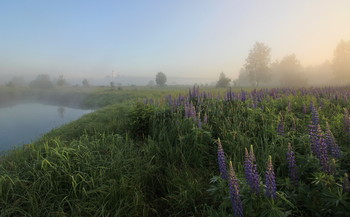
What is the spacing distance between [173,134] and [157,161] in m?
1.01

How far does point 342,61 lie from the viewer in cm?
4156

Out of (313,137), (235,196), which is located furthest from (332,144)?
(235,196)

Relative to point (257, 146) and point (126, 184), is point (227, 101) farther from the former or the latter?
point (126, 184)

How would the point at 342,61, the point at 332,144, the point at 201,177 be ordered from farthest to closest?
the point at 342,61
the point at 201,177
the point at 332,144

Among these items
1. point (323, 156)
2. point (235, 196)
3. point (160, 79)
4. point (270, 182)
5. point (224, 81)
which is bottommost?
point (235, 196)

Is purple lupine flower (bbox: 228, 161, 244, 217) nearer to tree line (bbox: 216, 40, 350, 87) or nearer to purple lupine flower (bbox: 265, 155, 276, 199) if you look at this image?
purple lupine flower (bbox: 265, 155, 276, 199)

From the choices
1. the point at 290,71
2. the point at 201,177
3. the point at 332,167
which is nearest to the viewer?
the point at 332,167

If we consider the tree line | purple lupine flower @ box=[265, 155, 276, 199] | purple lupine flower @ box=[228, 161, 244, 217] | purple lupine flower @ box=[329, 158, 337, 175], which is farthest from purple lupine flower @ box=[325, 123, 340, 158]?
the tree line

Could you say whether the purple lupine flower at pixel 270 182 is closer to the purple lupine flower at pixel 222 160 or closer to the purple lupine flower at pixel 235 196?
the purple lupine flower at pixel 235 196

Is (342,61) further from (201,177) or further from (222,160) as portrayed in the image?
(222,160)

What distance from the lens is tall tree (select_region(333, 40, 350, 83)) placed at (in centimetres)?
4085

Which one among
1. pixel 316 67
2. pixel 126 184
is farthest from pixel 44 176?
pixel 316 67

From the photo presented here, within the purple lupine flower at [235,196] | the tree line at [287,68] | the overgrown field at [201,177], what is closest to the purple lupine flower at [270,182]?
the overgrown field at [201,177]

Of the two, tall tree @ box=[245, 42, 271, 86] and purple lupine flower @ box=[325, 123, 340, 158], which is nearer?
purple lupine flower @ box=[325, 123, 340, 158]
